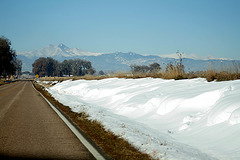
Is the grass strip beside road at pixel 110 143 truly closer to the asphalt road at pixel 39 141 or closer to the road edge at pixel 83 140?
the road edge at pixel 83 140

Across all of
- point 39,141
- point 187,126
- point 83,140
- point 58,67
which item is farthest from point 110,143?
point 58,67

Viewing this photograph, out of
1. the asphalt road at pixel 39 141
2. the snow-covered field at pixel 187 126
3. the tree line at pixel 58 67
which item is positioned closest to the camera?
the asphalt road at pixel 39 141

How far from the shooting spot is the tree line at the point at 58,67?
487 ft

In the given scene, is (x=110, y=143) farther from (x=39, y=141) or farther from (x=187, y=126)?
(x=187, y=126)

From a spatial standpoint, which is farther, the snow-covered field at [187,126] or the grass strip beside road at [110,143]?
the snow-covered field at [187,126]

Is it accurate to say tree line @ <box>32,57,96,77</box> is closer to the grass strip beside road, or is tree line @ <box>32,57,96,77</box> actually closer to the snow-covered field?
the snow-covered field

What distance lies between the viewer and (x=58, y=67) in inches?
6029

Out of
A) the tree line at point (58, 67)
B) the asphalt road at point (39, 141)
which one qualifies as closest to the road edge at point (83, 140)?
the asphalt road at point (39, 141)

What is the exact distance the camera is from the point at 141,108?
32.2 ft

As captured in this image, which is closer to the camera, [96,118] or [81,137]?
[81,137]

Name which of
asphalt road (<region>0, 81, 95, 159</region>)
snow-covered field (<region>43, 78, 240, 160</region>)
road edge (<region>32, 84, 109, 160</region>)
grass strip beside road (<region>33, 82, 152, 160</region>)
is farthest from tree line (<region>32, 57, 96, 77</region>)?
grass strip beside road (<region>33, 82, 152, 160</region>)

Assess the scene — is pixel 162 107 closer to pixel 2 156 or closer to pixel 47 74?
pixel 2 156

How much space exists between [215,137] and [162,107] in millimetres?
3481

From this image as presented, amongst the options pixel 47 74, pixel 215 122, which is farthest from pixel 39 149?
pixel 47 74
